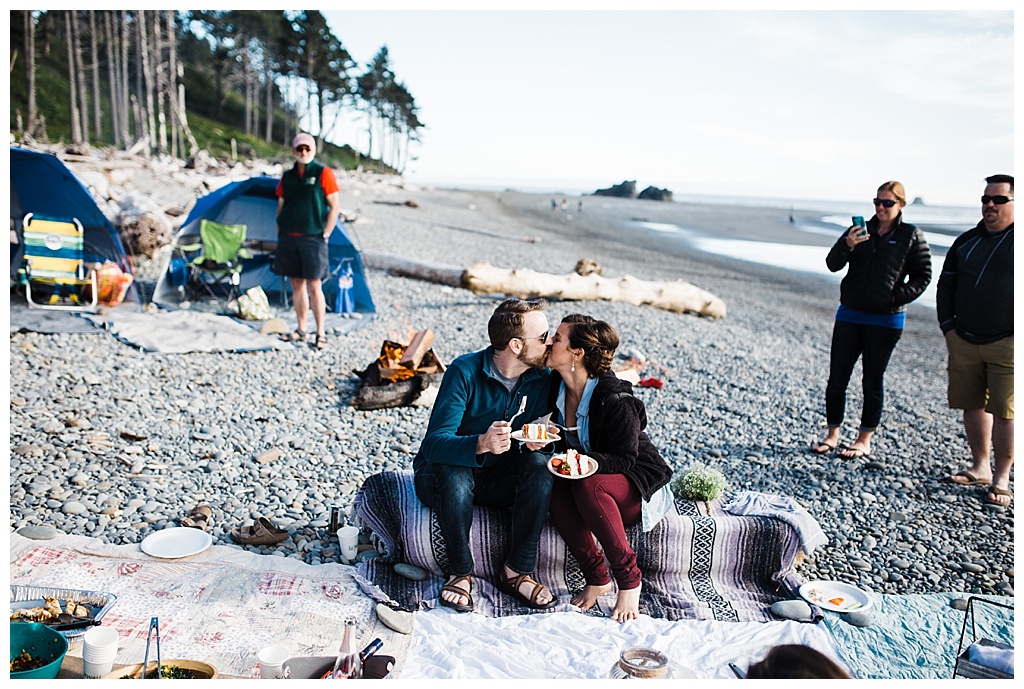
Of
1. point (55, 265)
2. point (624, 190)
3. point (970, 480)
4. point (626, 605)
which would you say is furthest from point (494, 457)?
point (624, 190)

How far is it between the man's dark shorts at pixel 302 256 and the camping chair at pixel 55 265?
2066 millimetres

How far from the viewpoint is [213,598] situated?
3.40 m

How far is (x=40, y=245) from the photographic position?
833 cm

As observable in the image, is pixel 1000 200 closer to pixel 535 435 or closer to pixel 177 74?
pixel 535 435

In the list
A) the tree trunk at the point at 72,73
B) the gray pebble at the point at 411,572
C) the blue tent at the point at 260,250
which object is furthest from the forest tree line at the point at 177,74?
the gray pebble at the point at 411,572

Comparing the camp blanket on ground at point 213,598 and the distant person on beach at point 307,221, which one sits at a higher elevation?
the distant person on beach at point 307,221

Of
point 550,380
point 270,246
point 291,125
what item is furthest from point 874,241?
point 291,125

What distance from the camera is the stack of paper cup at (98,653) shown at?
9.11 feet

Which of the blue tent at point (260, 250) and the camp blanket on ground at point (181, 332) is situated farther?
the blue tent at point (260, 250)

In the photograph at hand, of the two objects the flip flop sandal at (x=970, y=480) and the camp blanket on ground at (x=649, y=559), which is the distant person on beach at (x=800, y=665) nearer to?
the camp blanket on ground at (x=649, y=559)

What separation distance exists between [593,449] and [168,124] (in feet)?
140

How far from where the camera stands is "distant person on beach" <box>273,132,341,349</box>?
7.48 metres

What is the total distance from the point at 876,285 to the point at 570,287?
6.10 metres

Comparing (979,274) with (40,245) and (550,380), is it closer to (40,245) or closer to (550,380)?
(550,380)
